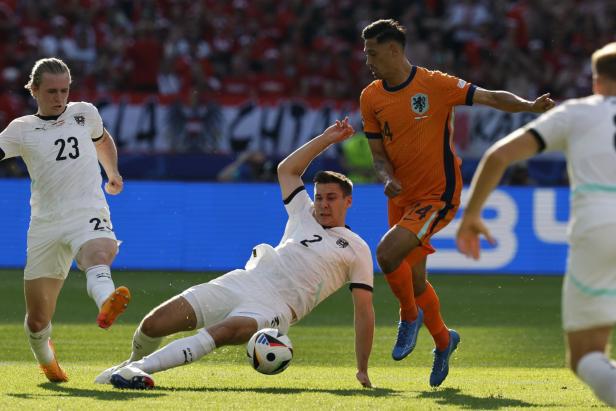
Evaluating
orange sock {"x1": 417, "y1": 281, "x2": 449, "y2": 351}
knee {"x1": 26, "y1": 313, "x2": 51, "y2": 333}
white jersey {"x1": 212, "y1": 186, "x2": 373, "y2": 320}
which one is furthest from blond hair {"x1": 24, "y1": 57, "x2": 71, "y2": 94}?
orange sock {"x1": 417, "y1": 281, "x2": 449, "y2": 351}

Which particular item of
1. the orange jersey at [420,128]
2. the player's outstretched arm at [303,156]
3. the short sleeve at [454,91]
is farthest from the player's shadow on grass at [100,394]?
the short sleeve at [454,91]

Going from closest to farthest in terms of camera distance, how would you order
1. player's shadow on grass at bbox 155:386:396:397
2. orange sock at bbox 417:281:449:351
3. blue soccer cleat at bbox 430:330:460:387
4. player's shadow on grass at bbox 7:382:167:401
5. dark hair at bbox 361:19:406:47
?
player's shadow on grass at bbox 7:382:167:401 < player's shadow on grass at bbox 155:386:396:397 < blue soccer cleat at bbox 430:330:460:387 < dark hair at bbox 361:19:406:47 < orange sock at bbox 417:281:449:351

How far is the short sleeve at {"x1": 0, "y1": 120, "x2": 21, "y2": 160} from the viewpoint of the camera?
8078 millimetres

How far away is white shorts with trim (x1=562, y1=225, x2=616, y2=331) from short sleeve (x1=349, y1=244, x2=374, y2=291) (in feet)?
8.79

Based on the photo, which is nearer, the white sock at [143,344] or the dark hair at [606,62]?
the dark hair at [606,62]

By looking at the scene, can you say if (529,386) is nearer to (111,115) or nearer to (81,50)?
(111,115)

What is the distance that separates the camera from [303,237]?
26.3 ft

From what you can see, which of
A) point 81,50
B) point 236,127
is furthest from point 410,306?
point 81,50

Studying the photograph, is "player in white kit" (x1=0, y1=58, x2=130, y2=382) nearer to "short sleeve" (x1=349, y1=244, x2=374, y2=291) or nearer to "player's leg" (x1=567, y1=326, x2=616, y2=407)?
"short sleeve" (x1=349, y1=244, x2=374, y2=291)

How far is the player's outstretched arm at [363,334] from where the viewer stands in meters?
7.64

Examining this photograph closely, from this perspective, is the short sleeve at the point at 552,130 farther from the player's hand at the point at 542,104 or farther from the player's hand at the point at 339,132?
the player's hand at the point at 339,132

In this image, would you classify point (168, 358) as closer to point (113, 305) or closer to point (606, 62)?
point (113, 305)

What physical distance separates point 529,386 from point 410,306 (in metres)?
0.98

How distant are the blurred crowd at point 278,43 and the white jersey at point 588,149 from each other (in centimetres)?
1513
